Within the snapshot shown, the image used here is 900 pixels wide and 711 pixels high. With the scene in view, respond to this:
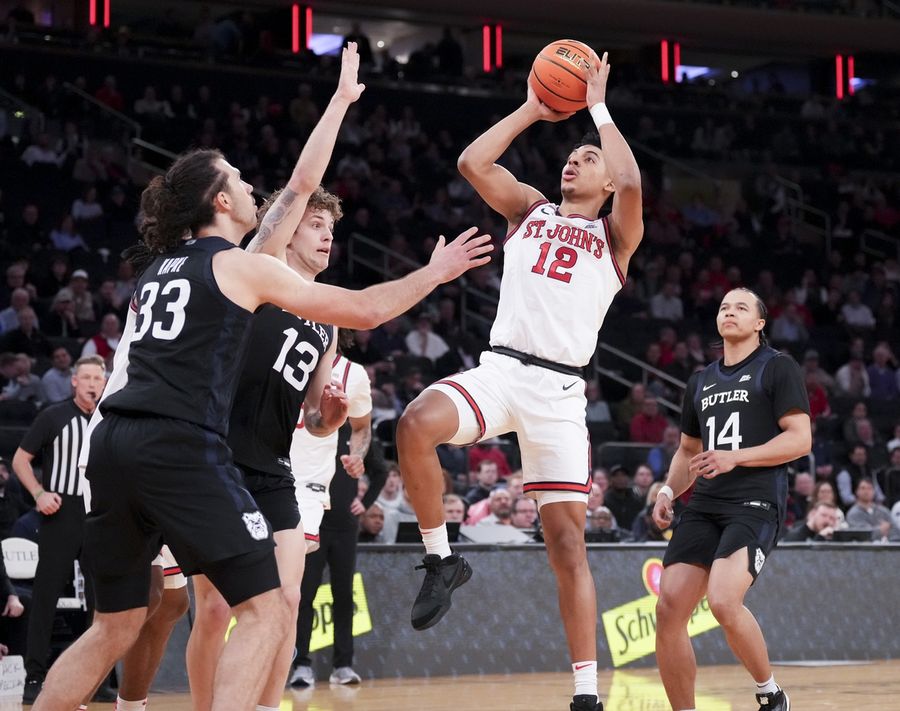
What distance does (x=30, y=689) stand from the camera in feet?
27.7

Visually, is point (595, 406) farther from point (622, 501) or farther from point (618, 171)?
point (618, 171)

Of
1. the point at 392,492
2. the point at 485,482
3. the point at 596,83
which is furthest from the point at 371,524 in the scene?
the point at 596,83

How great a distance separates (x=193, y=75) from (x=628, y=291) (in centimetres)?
826

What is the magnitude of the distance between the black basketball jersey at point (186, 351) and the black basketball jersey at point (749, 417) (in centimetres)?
306

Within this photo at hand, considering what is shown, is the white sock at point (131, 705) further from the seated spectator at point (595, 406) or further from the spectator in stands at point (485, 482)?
the seated spectator at point (595, 406)

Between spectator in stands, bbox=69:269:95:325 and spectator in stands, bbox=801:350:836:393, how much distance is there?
9.51 meters

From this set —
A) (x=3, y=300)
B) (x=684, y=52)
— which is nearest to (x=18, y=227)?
(x=3, y=300)

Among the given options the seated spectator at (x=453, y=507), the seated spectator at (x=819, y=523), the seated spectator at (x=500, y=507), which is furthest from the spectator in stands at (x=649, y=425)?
the seated spectator at (x=453, y=507)

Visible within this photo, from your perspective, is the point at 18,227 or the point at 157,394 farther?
the point at 18,227

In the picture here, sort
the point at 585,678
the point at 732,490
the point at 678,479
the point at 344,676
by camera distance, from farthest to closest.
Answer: the point at 344,676 → the point at 678,479 → the point at 732,490 → the point at 585,678

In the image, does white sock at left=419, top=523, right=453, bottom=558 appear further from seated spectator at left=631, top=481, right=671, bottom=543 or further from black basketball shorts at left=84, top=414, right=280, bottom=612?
seated spectator at left=631, top=481, right=671, bottom=543

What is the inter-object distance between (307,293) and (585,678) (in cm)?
227

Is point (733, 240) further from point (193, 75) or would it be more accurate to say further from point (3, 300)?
point (3, 300)

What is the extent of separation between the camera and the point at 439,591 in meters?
5.90
